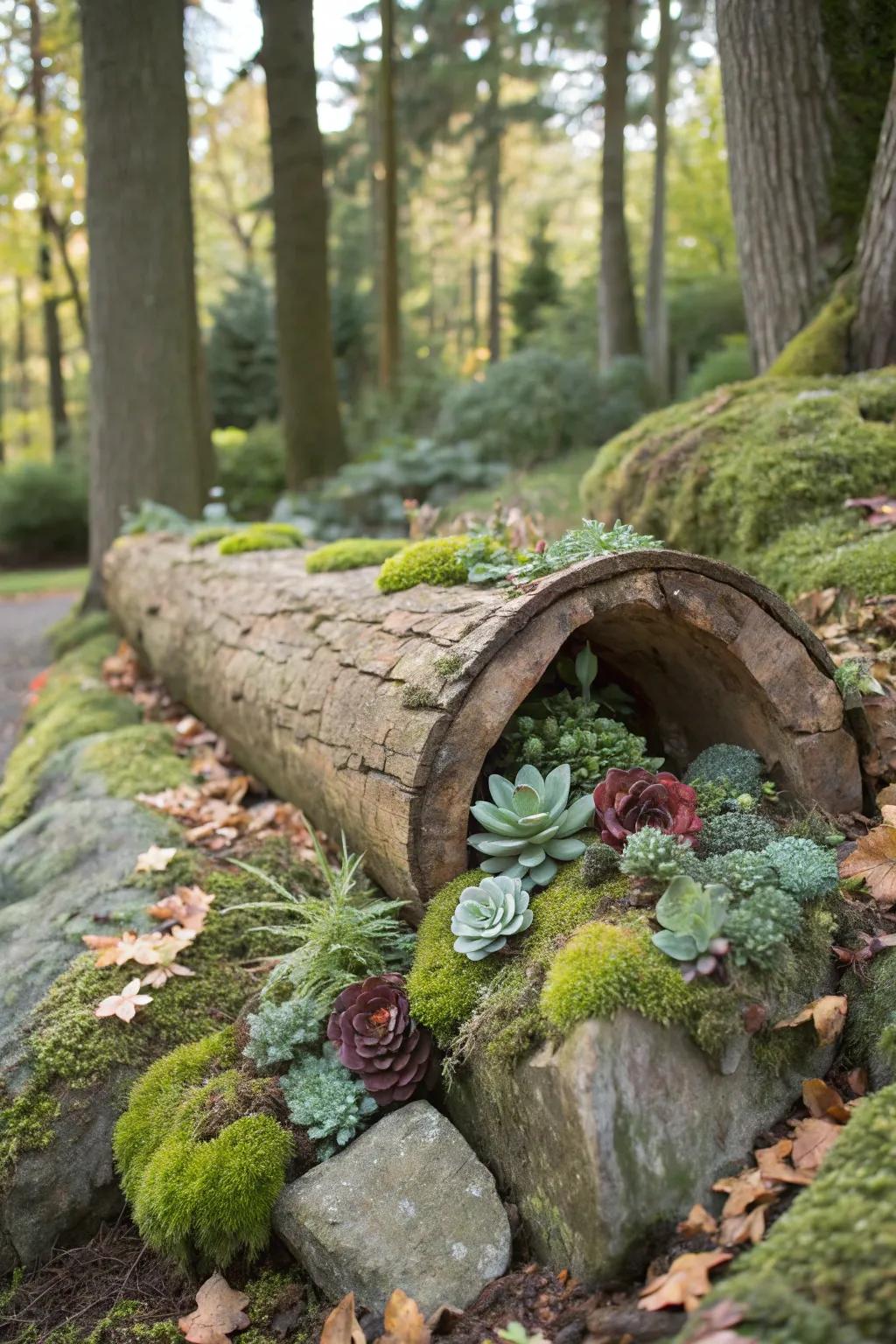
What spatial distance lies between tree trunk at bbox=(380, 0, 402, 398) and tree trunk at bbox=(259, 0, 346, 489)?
3.30 metres

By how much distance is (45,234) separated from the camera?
19.8m

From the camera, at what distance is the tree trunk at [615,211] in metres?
13.5

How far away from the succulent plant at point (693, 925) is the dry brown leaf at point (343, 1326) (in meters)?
1.13

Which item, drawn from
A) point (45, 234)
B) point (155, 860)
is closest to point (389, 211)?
point (45, 234)

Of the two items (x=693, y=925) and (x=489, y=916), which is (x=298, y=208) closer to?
(x=489, y=916)

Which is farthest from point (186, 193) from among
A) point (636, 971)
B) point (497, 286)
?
point (497, 286)

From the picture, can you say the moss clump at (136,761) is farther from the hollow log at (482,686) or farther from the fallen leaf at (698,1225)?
the fallen leaf at (698,1225)

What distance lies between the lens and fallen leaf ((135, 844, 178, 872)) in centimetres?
389

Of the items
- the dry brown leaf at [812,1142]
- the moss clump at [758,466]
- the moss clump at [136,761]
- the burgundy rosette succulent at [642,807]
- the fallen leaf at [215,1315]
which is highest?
the moss clump at [758,466]

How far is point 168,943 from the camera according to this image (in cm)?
342

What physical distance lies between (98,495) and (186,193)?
312 centimetres

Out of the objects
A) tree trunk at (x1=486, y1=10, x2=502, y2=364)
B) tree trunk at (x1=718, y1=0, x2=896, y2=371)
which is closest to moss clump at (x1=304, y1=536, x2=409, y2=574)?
tree trunk at (x1=718, y1=0, x2=896, y2=371)

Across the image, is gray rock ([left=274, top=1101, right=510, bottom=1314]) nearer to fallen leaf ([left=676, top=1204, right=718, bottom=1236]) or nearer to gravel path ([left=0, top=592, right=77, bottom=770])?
fallen leaf ([left=676, top=1204, right=718, bottom=1236])

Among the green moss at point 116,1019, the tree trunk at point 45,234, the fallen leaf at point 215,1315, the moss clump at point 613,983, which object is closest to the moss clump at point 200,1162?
the fallen leaf at point 215,1315
